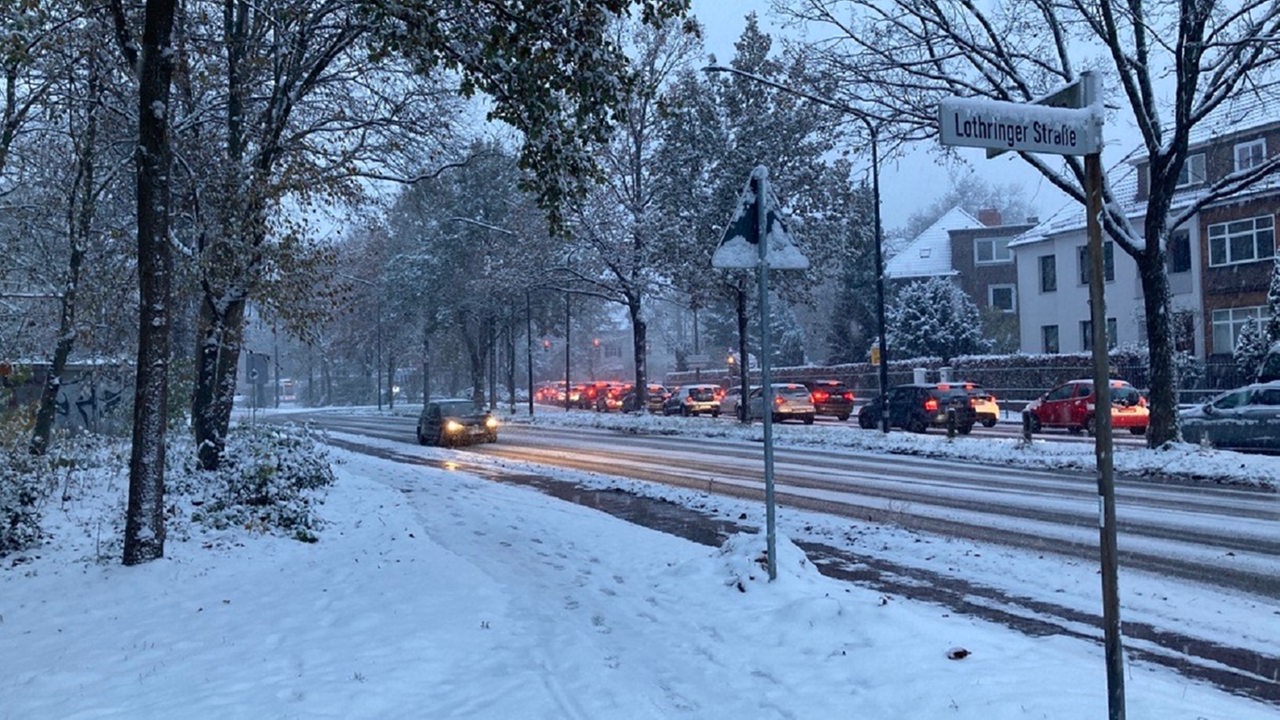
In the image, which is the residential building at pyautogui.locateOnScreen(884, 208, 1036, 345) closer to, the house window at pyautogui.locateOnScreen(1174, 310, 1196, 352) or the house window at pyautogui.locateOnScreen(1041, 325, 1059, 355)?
the house window at pyautogui.locateOnScreen(1041, 325, 1059, 355)

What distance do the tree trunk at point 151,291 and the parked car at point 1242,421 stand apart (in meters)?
20.0

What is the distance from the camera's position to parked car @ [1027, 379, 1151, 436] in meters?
28.0

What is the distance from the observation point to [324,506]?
1262cm

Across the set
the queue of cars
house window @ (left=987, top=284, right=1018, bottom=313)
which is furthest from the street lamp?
house window @ (left=987, top=284, right=1018, bottom=313)

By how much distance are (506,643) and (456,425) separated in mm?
25182

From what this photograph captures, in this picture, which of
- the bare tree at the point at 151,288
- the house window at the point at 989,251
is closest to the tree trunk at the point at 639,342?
the bare tree at the point at 151,288

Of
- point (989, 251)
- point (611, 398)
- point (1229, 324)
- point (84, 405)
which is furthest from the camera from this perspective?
point (989, 251)

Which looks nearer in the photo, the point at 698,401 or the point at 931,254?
the point at 698,401

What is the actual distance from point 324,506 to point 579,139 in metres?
6.32

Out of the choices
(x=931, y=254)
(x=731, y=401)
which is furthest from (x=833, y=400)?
(x=931, y=254)

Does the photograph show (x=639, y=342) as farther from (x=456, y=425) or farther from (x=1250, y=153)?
(x=1250, y=153)

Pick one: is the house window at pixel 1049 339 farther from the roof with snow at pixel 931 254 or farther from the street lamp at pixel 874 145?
the street lamp at pixel 874 145

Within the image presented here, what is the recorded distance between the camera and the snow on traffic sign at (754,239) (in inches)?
302

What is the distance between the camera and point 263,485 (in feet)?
37.6
